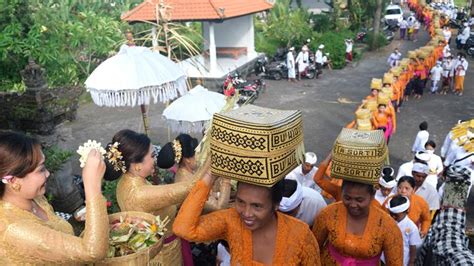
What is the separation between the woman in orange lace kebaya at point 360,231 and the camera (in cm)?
271

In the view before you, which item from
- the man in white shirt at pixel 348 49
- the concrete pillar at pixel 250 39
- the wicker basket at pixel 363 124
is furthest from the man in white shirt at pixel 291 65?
the wicker basket at pixel 363 124

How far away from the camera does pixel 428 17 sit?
27.4 metres

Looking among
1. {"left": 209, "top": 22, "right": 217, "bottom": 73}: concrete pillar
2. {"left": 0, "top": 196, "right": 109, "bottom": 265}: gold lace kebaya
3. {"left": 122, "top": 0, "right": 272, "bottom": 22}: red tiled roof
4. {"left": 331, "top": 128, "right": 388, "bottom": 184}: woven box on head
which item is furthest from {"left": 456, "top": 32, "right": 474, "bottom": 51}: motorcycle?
{"left": 0, "top": 196, "right": 109, "bottom": 265}: gold lace kebaya

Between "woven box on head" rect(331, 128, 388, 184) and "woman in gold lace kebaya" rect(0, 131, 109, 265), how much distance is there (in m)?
1.56

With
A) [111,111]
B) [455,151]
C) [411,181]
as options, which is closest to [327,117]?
[455,151]

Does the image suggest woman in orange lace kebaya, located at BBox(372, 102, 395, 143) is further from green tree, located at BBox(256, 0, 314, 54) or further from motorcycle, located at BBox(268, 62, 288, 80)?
green tree, located at BBox(256, 0, 314, 54)

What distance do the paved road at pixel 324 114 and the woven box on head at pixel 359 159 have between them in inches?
227

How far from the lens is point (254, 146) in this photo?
194cm

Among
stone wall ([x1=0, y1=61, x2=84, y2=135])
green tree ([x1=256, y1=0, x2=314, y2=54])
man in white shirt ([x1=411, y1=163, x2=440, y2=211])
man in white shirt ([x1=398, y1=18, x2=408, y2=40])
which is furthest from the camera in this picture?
man in white shirt ([x1=398, y1=18, x2=408, y2=40])

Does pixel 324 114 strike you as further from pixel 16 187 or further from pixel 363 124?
pixel 16 187

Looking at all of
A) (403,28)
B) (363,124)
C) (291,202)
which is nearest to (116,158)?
(291,202)

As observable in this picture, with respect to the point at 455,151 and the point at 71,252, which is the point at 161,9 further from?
the point at 455,151

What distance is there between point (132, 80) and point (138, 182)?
1.94m

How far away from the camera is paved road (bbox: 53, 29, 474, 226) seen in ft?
33.4
